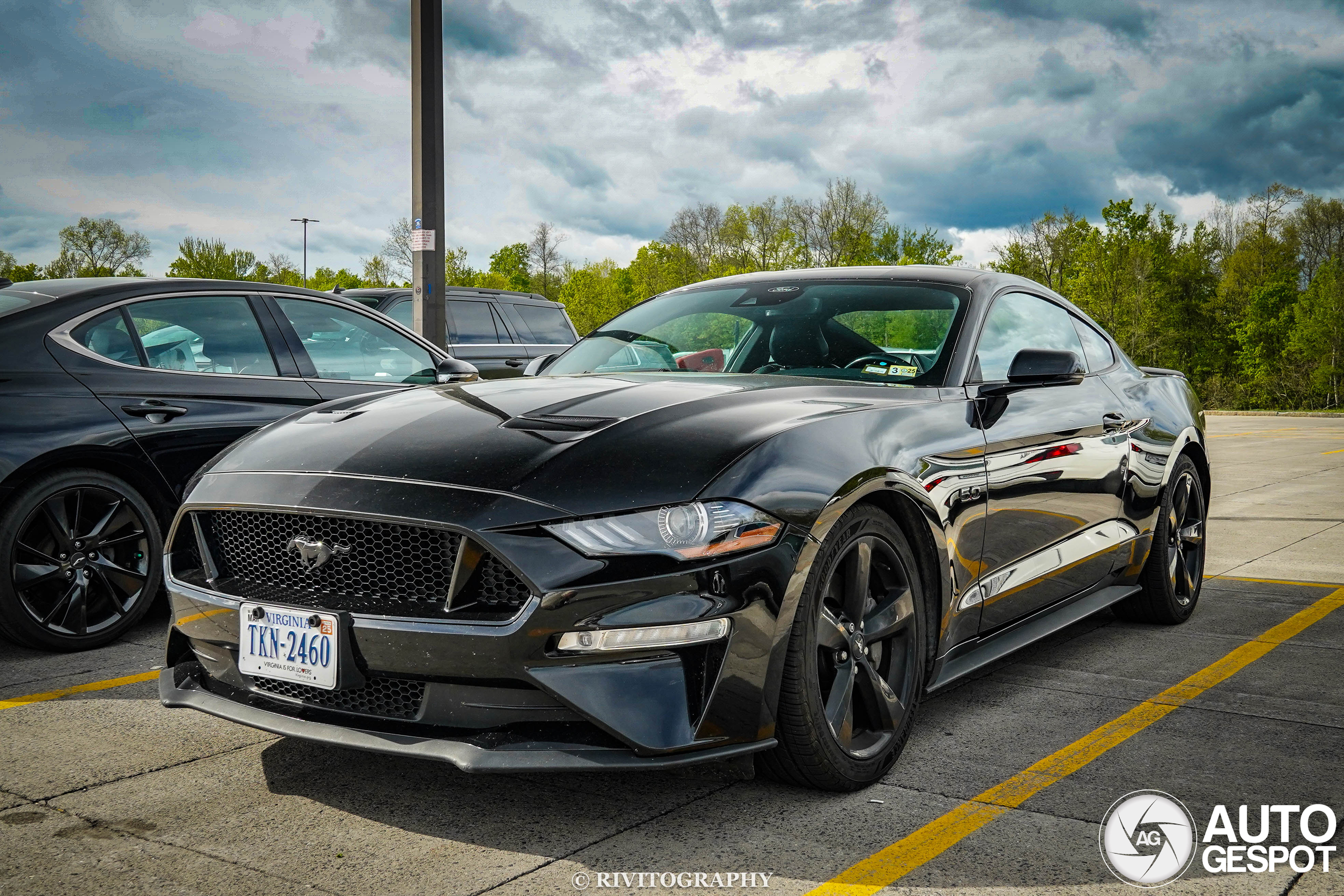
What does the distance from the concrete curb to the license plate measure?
36.7 m

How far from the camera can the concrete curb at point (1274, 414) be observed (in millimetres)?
35438

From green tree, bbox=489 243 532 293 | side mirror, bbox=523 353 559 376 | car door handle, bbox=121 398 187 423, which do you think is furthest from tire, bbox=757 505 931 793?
green tree, bbox=489 243 532 293

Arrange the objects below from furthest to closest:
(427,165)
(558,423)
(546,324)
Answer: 1. (546,324)
2. (427,165)
3. (558,423)

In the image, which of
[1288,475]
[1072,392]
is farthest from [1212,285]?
[1072,392]

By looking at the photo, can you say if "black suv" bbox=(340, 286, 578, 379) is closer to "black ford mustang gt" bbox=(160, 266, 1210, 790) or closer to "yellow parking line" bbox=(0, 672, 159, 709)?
"yellow parking line" bbox=(0, 672, 159, 709)

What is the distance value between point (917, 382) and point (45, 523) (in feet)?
11.1

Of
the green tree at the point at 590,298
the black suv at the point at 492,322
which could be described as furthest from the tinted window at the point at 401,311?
the green tree at the point at 590,298

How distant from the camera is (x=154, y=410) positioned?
4.83 m

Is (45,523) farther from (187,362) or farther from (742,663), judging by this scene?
(742,663)

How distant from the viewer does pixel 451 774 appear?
3135 mm

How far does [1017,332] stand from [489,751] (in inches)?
108

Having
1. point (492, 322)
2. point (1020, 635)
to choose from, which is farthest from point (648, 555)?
point (492, 322)

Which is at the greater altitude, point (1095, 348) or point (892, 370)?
point (1095, 348)

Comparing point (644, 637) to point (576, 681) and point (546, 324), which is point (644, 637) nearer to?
point (576, 681)
